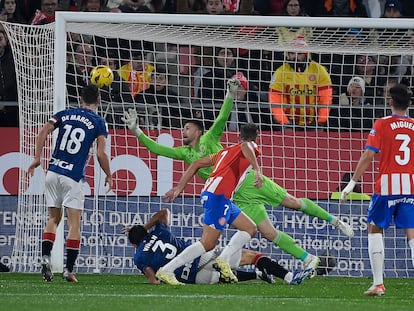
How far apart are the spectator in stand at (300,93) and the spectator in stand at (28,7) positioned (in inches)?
181

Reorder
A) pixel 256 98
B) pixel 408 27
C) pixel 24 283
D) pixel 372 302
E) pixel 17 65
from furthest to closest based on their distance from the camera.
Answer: pixel 256 98 → pixel 17 65 → pixel 408 27 → pixel 24 283 → pixel 372 302

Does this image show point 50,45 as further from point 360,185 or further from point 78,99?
point 360,185

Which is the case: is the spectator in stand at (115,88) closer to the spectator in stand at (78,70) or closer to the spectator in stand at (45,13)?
the spectator in stand at (78,70)

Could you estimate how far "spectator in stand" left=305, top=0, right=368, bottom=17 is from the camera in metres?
19.8

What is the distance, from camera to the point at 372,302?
1102cm

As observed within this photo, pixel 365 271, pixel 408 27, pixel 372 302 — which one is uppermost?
pixel 408 27

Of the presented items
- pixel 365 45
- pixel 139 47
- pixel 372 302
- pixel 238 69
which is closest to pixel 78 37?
pixel 139 47

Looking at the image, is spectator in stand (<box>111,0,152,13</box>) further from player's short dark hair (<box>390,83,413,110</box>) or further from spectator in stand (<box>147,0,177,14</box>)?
player's short dark hair (<box>390,83,413,110</box>)

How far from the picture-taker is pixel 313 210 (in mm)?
15383

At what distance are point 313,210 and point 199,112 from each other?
2.65 metres

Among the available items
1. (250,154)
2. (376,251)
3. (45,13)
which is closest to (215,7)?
(45,13)

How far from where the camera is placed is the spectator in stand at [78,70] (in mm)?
16703

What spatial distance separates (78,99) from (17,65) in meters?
0.98

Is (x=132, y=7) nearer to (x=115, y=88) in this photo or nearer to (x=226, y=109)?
(x=115, y=88)
